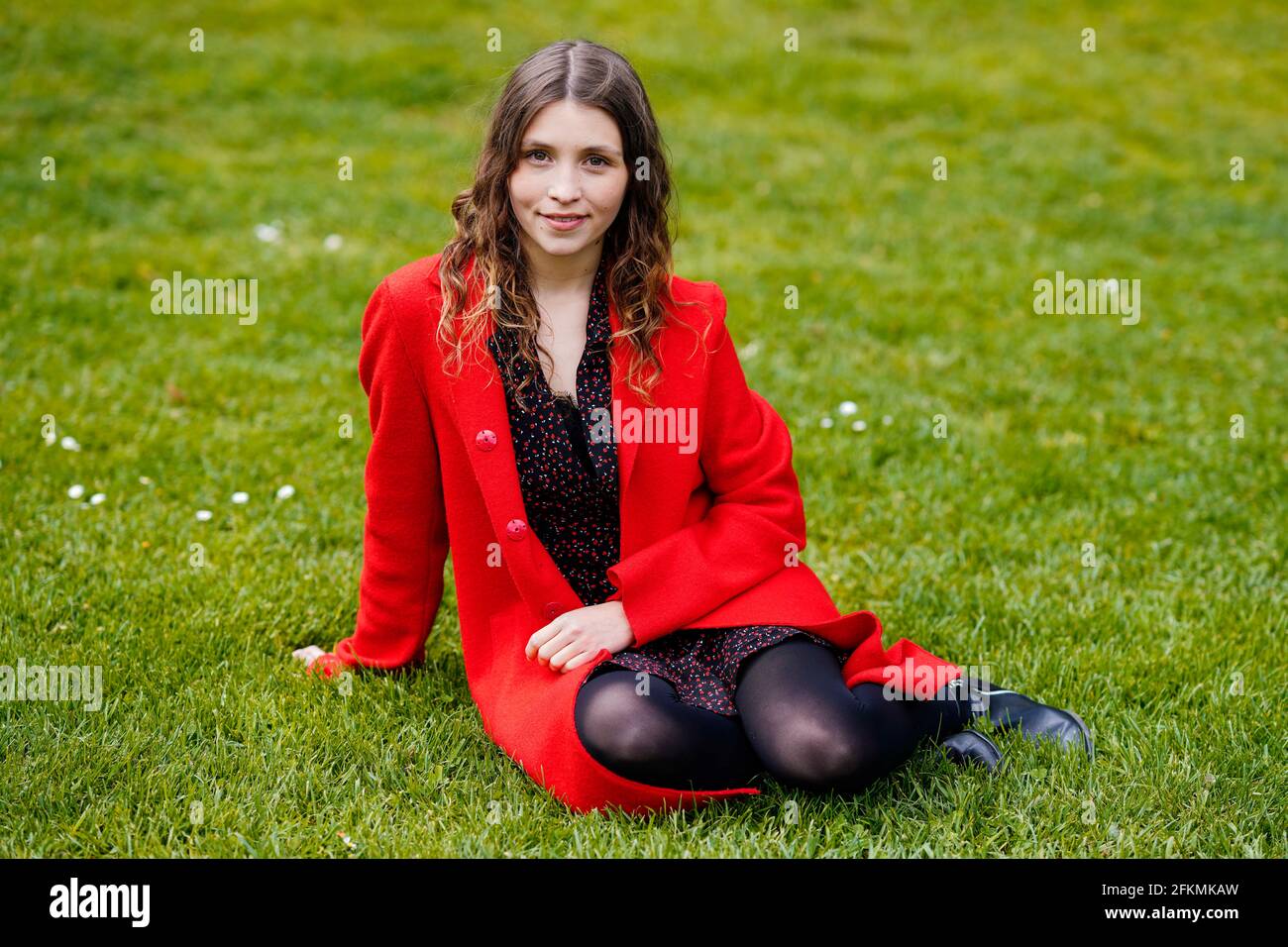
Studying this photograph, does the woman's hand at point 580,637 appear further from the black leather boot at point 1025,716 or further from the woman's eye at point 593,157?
the woman's eye at point 593,157

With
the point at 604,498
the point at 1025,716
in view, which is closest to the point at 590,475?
the point at 604,498

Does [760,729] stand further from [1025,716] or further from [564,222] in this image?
[564,222]

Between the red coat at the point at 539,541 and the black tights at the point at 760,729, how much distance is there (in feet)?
0.16

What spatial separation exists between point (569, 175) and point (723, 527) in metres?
0.84

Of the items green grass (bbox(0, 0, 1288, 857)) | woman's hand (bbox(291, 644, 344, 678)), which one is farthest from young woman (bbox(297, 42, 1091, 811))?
woman's hand (bbox(291, 644, 344, 678))

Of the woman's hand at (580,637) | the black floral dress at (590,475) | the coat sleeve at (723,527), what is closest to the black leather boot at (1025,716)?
the black floral dress at (590,475)

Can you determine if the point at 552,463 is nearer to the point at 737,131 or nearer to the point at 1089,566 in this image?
the point at 1089,566

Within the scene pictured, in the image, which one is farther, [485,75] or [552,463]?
[485,75]

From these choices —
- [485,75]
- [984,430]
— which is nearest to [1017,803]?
[984,430]

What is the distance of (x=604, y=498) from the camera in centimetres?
273

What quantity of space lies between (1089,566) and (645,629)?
5.78 feet
